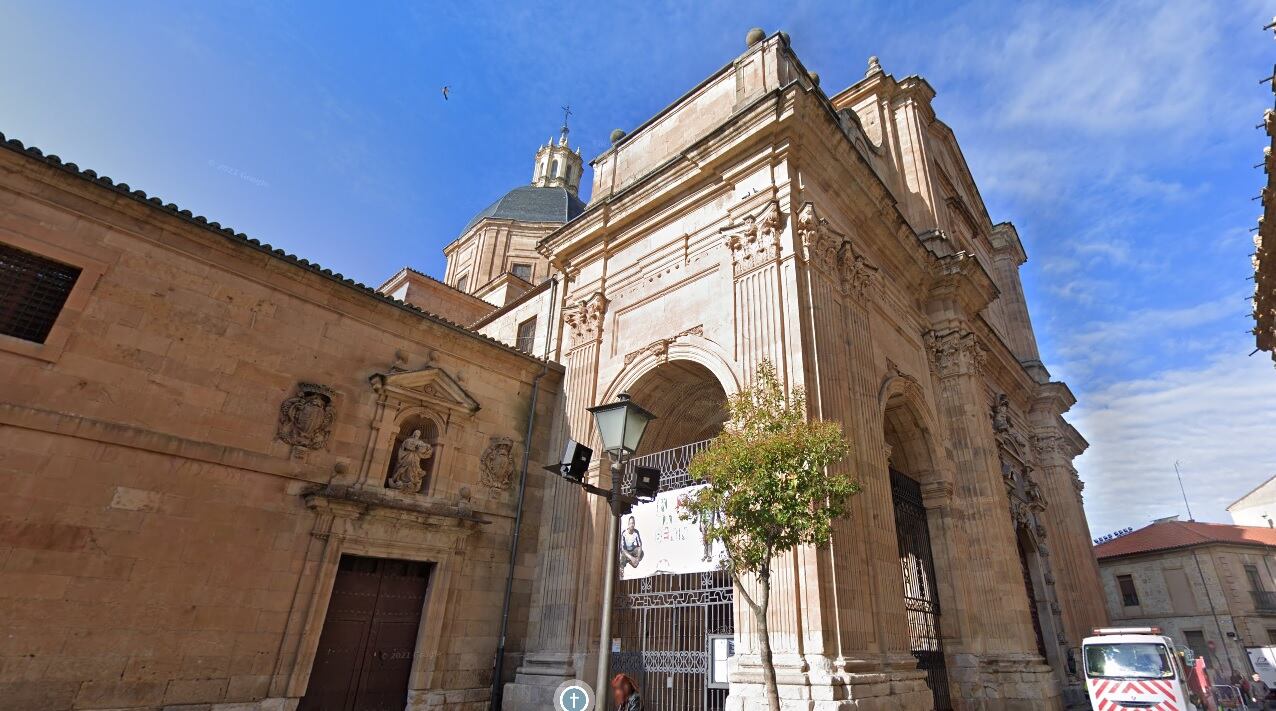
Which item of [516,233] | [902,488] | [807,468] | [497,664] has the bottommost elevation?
[497,664]

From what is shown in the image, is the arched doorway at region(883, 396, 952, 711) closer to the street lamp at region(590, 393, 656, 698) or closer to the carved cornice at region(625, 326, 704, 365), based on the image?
the carved cornice at region(625, 326, 704, 365)

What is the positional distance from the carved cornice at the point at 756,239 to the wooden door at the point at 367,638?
7.63 meters

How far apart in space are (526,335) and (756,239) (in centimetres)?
777

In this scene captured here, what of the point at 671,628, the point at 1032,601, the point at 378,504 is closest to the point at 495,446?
the point at 378,504

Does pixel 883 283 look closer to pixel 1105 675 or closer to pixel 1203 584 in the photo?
pixel 1105 675

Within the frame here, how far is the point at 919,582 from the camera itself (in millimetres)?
12805

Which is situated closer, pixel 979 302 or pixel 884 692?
pixel 884 692

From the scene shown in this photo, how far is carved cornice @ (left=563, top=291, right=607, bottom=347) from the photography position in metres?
13.5

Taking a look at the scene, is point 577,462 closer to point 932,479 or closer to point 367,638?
point 367,638

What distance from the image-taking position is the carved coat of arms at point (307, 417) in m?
9.33

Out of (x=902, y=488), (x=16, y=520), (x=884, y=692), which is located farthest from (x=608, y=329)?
(x=16, y=520)

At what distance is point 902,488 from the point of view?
1293 cm

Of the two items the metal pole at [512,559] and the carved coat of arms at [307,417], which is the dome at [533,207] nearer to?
the metal pole at [512,559]

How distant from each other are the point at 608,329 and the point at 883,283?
6001 mm
